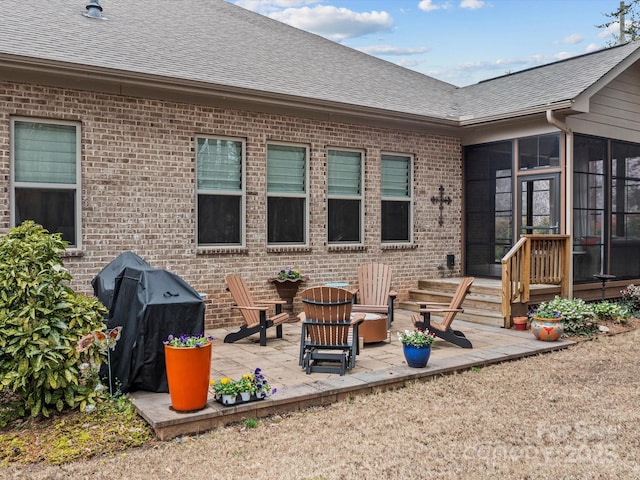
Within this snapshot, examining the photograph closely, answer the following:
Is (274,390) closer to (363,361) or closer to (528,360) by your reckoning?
(363,361)

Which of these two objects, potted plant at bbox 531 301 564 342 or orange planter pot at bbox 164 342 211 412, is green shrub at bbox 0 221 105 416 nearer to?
orange planter pot at bbox 164 342 211 412

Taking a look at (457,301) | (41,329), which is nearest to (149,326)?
(41,329)

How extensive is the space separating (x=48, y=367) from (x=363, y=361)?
3138 millimetres

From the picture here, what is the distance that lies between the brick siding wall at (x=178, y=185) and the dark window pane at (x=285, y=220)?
19 cm

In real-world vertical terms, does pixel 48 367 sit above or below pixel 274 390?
above

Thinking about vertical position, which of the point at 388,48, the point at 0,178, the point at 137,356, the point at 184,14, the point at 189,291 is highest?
the point at 388,48

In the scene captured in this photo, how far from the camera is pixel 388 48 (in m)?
55.2

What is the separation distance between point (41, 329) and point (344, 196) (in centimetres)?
594

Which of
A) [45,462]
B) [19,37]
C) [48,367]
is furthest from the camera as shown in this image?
[19,37]

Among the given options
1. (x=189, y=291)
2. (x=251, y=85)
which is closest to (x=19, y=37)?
(x=251, y=85)

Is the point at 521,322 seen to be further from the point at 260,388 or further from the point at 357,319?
the point at 260,388

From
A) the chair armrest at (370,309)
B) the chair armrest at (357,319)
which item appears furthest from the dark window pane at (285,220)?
the chair armrest at (357,319)

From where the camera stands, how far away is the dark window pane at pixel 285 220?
344 inches

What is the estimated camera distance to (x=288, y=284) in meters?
8.45
